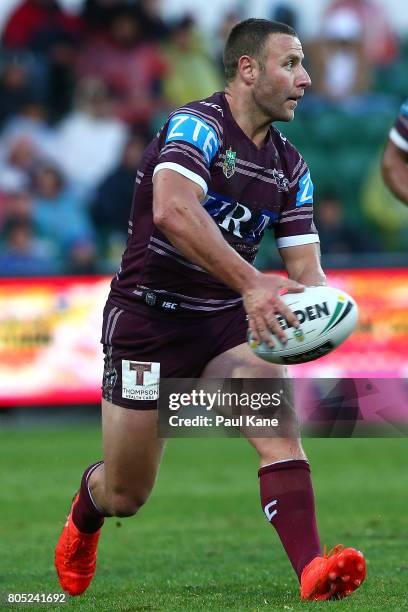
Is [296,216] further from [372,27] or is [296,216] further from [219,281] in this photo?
[372,27]

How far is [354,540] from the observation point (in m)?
7.25

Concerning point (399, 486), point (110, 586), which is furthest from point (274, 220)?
point (399, 486)

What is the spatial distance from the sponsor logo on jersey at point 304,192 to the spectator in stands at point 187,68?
10.9 m

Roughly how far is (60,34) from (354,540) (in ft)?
34.6

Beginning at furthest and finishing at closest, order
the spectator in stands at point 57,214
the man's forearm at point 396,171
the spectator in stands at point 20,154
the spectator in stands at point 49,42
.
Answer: the spectator in stands at point 49,42 → the spectator in stands at point 20,154 → the spectator in stands at point 57,214 → the man's forearm at point 396,171

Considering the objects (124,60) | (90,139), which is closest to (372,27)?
(124,60)

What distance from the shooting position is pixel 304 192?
213 inches

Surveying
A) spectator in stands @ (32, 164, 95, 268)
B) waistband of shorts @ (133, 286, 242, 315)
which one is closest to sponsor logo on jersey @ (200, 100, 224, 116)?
waistband of shorts @ (133, 286, 242, 315)

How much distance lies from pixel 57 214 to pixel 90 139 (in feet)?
4.25

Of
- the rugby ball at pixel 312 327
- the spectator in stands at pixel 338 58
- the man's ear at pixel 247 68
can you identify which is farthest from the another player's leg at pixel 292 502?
the spectator in stands at pixel 338 58

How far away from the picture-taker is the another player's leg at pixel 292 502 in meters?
4.69

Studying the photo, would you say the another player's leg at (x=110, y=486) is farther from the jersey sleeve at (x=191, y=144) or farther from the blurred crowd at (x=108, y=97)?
the blurred crowd at (x=108, y=97)

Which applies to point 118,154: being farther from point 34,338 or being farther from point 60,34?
point 34,338

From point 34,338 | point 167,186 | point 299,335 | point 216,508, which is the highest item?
point 167,186
